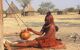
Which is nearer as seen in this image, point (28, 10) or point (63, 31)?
point (63, 31)

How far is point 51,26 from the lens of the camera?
29.9 feet

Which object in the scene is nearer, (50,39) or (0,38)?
(0,38)

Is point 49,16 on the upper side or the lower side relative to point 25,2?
upper

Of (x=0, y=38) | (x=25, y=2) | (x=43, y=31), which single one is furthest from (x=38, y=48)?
(x=25, y=2)

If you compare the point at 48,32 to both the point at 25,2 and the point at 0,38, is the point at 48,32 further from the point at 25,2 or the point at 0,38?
the point at 25,2

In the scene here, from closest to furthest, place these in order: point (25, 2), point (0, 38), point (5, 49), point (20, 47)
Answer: point (0, 38)
point (5, 49)
point (20, 47)
point (25, 2)

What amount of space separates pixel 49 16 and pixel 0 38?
2.45 m

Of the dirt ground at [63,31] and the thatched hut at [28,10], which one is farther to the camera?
the thatched hut at [28,10]

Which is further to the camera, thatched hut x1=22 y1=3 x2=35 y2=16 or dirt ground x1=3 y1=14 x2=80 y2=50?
thatched hut x1=22 y1=3 x2=35 y2=16

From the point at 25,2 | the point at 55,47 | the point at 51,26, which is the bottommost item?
the point at 25,2

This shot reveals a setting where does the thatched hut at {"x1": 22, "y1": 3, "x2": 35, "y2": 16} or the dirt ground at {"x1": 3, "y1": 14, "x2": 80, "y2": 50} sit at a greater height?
the dirt ground at {"x1": 3, "y1": 14, "x2": 80, "y2": 50}

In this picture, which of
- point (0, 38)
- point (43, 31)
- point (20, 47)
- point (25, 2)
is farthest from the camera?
point (25, 2)

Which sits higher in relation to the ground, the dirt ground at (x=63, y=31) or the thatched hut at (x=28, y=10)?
the dirt ground at (x=63, y=31)

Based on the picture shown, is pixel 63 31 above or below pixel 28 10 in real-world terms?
above
